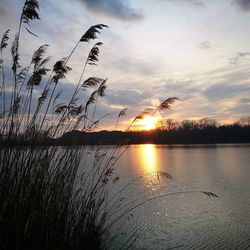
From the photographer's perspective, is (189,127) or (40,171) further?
(189,127)

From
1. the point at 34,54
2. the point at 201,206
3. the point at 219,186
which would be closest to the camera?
the point at 34,54

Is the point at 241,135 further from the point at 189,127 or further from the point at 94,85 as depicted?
the point at 94,85

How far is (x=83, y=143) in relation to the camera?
520cm

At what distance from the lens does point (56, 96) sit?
4.78m

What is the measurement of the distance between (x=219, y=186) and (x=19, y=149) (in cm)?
1128

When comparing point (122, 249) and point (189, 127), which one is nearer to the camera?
point (122, 249)

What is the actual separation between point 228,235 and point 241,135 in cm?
9486

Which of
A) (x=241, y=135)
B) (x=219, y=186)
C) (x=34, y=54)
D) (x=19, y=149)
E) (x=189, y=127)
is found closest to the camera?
(x=19, y=149)

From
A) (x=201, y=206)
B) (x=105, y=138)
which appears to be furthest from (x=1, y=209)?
(x=201, y=206)

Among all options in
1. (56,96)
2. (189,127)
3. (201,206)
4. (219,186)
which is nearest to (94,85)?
(56,96)

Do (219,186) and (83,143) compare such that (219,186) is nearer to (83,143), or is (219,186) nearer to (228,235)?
(228,235)

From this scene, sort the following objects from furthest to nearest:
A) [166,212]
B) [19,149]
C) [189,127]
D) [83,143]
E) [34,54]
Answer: [189,127] < [166,212] < [83,143] < [34,54] < [19,149]

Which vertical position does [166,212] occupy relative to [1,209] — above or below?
below

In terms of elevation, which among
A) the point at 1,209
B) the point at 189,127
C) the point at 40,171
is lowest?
the point at 1,209
